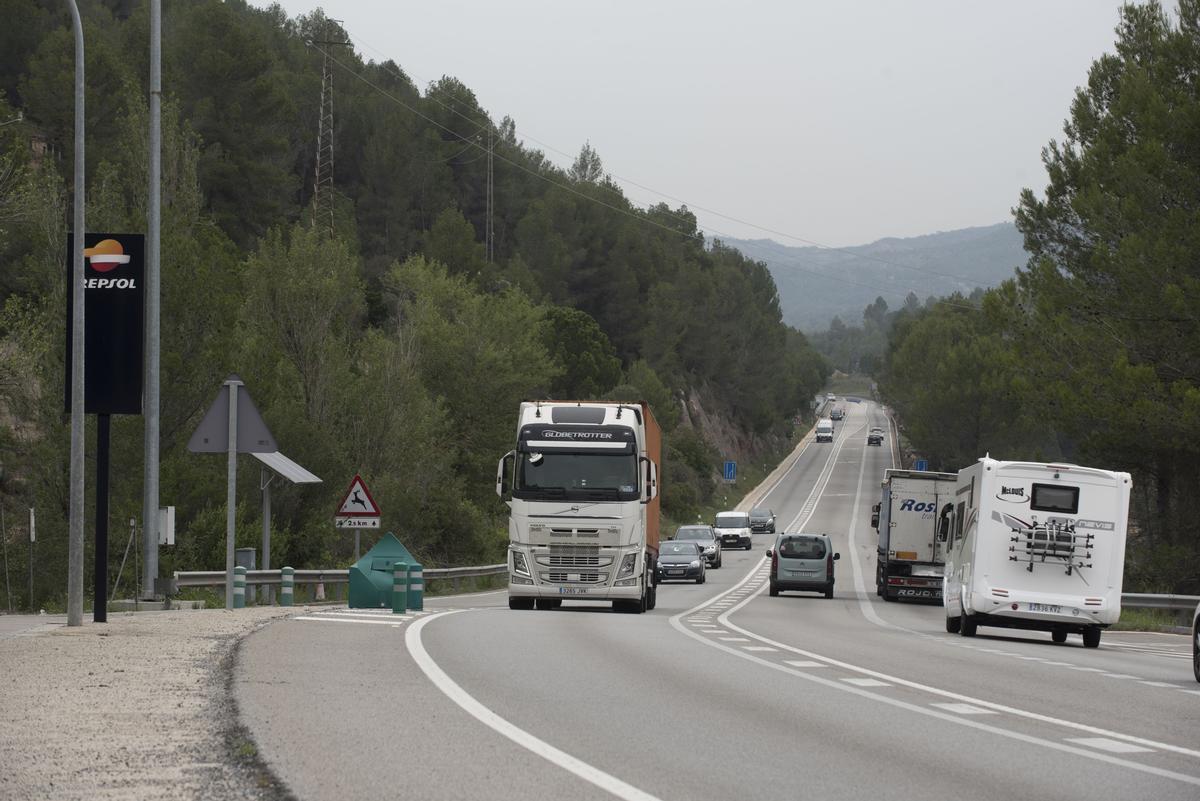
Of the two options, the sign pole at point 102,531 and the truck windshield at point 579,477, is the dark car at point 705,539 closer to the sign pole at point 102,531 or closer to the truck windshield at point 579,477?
the truck windshield at point 579,477

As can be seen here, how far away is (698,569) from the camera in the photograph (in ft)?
163

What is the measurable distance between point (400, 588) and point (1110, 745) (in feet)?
48.6

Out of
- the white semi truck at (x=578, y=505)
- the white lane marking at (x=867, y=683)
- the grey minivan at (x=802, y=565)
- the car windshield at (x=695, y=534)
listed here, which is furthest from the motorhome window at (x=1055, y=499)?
the car windshield at (x=695, y=534)

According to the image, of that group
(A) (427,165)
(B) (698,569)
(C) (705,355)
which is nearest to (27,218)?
(B) (698,569)

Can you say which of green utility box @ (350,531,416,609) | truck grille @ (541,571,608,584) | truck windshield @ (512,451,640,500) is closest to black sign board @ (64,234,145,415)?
green utility box @ (350,531,416,609)

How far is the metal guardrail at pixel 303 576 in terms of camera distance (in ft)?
85.4

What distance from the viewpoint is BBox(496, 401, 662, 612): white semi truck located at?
2692 cm

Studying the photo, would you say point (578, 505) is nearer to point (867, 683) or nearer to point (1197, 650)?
point (1197, 650)

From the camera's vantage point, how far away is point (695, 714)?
1096 centimetres

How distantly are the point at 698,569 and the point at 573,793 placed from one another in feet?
139

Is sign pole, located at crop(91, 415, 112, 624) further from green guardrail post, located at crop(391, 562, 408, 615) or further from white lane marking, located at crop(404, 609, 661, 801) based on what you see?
green guardrail post, located at crop(391, 562, 408, 615)

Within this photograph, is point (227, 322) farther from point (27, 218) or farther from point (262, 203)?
point (262, 203)

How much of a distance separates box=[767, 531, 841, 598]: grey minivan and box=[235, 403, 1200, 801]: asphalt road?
20.8 m

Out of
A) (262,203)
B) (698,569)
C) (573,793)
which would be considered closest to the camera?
(573,793)
